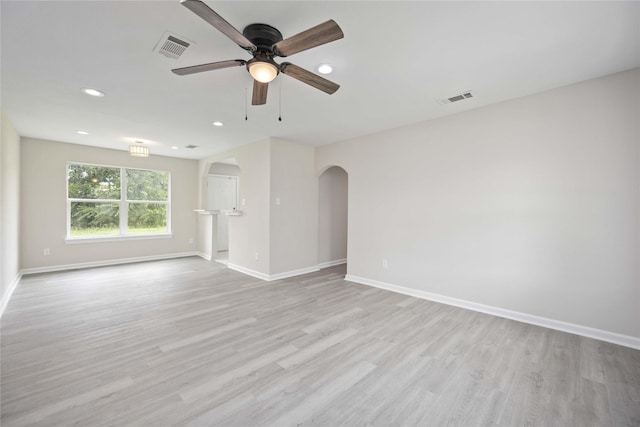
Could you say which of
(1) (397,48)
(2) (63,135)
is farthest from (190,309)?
(2) (63,135)

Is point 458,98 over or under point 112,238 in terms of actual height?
over

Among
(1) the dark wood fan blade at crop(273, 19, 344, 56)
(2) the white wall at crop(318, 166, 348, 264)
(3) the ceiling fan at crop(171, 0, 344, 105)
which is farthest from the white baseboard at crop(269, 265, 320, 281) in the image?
(1) the dark wood fan blade at crop(273, 19, 344, 56)

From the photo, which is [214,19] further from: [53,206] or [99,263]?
[99,263]

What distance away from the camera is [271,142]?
4.74 meters

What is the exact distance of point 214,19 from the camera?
4.84 ft

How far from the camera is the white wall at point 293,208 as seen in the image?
481 cm

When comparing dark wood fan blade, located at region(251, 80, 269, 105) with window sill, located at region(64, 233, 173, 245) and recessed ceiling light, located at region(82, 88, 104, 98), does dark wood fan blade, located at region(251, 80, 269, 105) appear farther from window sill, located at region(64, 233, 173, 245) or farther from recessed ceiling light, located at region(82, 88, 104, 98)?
window sill, located at region(64, 233, 173, 245)

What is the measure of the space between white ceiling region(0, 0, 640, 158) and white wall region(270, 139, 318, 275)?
1.26 metres

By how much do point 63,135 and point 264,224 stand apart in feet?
Answer: 12.8

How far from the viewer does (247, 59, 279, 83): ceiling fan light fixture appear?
6.23ft

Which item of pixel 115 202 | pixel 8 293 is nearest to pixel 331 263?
pixel 115 202

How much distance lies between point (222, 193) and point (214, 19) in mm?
6453

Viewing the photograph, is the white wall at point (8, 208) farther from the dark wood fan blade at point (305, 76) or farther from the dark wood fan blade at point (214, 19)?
the dark wood fan blade at point (305, 76)

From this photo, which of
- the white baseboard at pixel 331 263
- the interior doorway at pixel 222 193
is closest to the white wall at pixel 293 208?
the white baseboard at pixel 331 263
